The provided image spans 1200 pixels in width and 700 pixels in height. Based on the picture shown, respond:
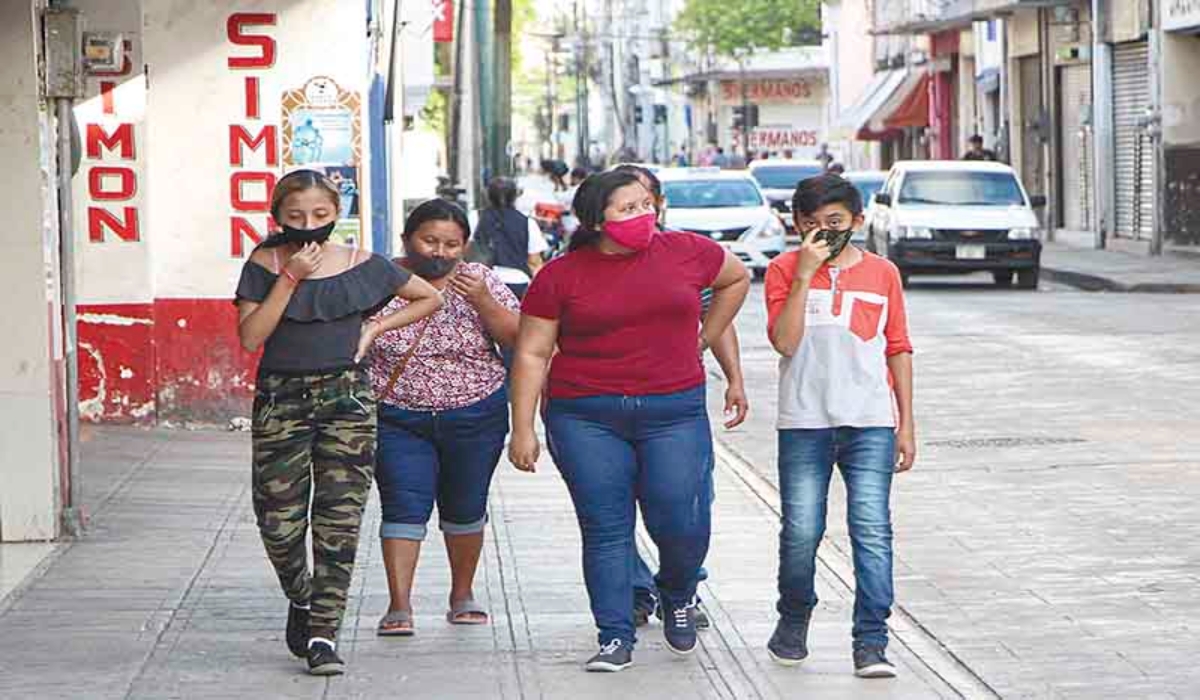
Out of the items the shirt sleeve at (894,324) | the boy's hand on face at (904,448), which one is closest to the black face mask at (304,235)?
the shirt sleeve at (894,324)

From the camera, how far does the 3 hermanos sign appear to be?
35750mm

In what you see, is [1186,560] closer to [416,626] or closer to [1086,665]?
[1086,665]

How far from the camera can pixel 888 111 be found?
201 feet

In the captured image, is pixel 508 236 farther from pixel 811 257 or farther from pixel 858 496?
pixel 811 257

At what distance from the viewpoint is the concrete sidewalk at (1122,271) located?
99.8 feet

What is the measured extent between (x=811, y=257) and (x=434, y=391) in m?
1.62

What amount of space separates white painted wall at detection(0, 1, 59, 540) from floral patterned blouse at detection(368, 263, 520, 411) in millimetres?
2768

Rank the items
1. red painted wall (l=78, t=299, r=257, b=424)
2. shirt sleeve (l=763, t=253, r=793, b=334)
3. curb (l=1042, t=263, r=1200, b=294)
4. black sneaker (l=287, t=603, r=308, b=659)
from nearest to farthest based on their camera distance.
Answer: shirt sleeve (l=763, t=253, r=793, b=334) → black sneaker (l=287, t=603, r=308, b=659) → red painted wall (l=78, t=299, r=257, b=424) → curb (l=1042, t=263, r=1200, b=294)

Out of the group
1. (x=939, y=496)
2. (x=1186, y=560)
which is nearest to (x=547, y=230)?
(x=939, y=496)

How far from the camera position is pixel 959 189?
32125 mm

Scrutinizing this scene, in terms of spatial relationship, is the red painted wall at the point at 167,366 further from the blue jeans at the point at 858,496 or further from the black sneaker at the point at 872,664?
the black sneaker at the point at 872,664

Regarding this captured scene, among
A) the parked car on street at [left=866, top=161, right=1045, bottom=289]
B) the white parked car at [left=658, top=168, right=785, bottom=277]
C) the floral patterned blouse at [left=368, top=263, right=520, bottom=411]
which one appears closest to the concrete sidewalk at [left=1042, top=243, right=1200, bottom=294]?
the parked car on street at [left=866, top=161, right=1045, bottom=289]

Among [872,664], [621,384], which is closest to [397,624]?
[621,384]

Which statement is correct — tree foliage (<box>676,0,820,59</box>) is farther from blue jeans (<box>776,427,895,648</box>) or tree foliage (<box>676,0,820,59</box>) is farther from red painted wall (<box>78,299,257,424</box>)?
blue jeans (<box>776,427,895,648</box>)
